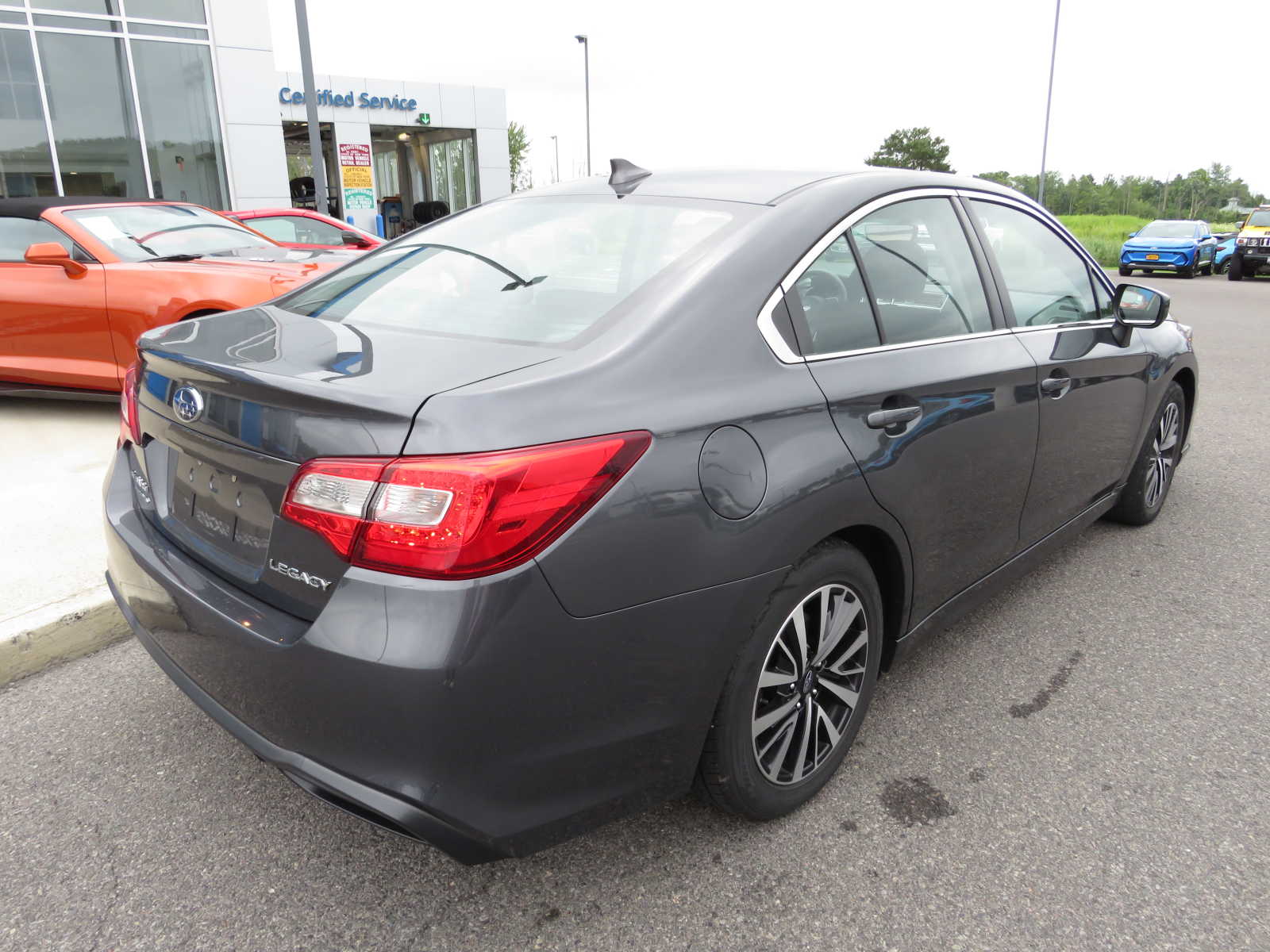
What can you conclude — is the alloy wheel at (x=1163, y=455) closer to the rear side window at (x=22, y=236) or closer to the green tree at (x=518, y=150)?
the rear side window at (x=22, y=236)

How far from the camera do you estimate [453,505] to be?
1602 millimetres

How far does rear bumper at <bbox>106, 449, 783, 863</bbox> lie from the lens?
1624 mm

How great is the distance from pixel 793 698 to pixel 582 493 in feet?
2.99

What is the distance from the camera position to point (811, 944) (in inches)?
77.3

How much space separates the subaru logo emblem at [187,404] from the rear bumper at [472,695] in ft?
1.17

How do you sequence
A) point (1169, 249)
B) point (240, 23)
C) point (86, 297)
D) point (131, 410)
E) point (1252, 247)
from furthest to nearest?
1. point (1169, 249)
2. point (1252, 247)
3. point (240, 23)
4. point (86, 297)
5. point (131, 410)

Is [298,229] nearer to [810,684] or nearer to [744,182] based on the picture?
[744,182]

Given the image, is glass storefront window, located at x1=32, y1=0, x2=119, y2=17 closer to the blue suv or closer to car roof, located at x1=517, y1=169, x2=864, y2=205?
car roof, located at x1=517, y1=169, x2=864, y2=205

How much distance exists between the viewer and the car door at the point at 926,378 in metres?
2.26

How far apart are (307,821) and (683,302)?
1603 mm

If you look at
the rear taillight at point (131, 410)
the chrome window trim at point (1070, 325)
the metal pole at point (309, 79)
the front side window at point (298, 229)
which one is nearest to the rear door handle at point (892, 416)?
the chrome window trim at point (1070, 325)

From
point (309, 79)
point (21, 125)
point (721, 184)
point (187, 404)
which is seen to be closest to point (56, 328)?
point (187, 404)

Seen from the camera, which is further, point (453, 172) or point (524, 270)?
point (453, 172)

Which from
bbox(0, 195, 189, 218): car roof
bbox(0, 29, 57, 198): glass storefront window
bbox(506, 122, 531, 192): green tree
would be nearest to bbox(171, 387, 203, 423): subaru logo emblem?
bbox(0, 195, 189, 218): car roof
